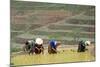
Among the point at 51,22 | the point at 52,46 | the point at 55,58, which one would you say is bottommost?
the point at 55,58

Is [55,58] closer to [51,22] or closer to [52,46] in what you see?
[52,46]

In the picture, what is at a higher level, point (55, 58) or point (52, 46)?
point (52, 46)

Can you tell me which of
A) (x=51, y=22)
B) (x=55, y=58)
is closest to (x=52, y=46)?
(x=55, y=58)

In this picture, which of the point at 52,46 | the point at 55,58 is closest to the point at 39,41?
the point at 52,46

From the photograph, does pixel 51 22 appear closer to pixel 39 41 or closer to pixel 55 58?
pixel 39 41

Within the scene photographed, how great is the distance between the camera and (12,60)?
6.78 feet

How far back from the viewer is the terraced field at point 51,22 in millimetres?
2094

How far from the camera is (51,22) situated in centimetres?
222

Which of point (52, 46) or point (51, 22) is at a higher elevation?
point (51, 22)

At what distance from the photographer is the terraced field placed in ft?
6.87

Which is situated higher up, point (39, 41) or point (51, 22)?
point (51, 22)

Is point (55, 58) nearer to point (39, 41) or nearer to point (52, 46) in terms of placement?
point (52, 46)

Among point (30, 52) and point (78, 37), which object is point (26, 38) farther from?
point (78, 37)
